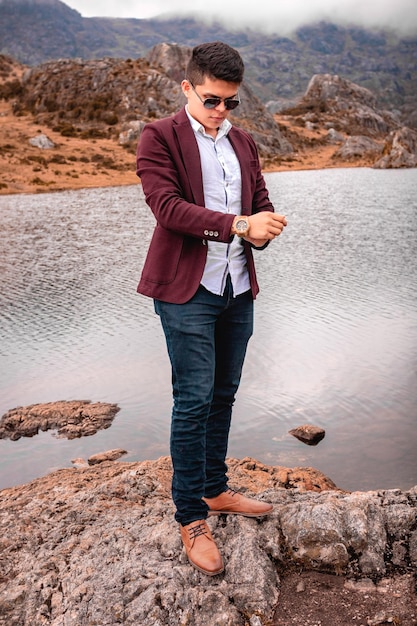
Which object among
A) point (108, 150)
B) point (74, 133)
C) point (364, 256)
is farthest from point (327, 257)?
point (74, 133)

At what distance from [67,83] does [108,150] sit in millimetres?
18435

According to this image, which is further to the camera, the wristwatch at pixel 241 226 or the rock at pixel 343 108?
the rock at pixel 343 108

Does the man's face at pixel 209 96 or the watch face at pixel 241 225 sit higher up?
the man's face at pixel 209 96

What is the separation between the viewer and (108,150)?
3591cm

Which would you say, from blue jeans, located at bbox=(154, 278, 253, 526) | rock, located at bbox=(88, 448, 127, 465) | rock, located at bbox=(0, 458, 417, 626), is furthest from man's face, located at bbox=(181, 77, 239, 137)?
rock, located at bbox=(88, 448, 127, 465)

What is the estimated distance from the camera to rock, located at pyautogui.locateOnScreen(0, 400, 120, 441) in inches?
211

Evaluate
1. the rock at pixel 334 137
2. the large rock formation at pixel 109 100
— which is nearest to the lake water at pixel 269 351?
the large rock formation at pixel 109 100

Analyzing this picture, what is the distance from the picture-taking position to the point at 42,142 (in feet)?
113

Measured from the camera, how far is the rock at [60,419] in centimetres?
537

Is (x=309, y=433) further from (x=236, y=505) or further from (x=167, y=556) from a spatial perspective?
(x=167, y=556)

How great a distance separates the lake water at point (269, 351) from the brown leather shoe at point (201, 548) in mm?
1843

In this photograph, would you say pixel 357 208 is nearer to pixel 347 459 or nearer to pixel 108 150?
pixel 347 459

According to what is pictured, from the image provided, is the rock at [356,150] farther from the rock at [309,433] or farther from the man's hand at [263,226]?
the man's hand at [263,226]

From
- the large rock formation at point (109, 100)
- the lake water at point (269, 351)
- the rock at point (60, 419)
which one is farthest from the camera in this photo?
the large rock formation at point (109, 100)
